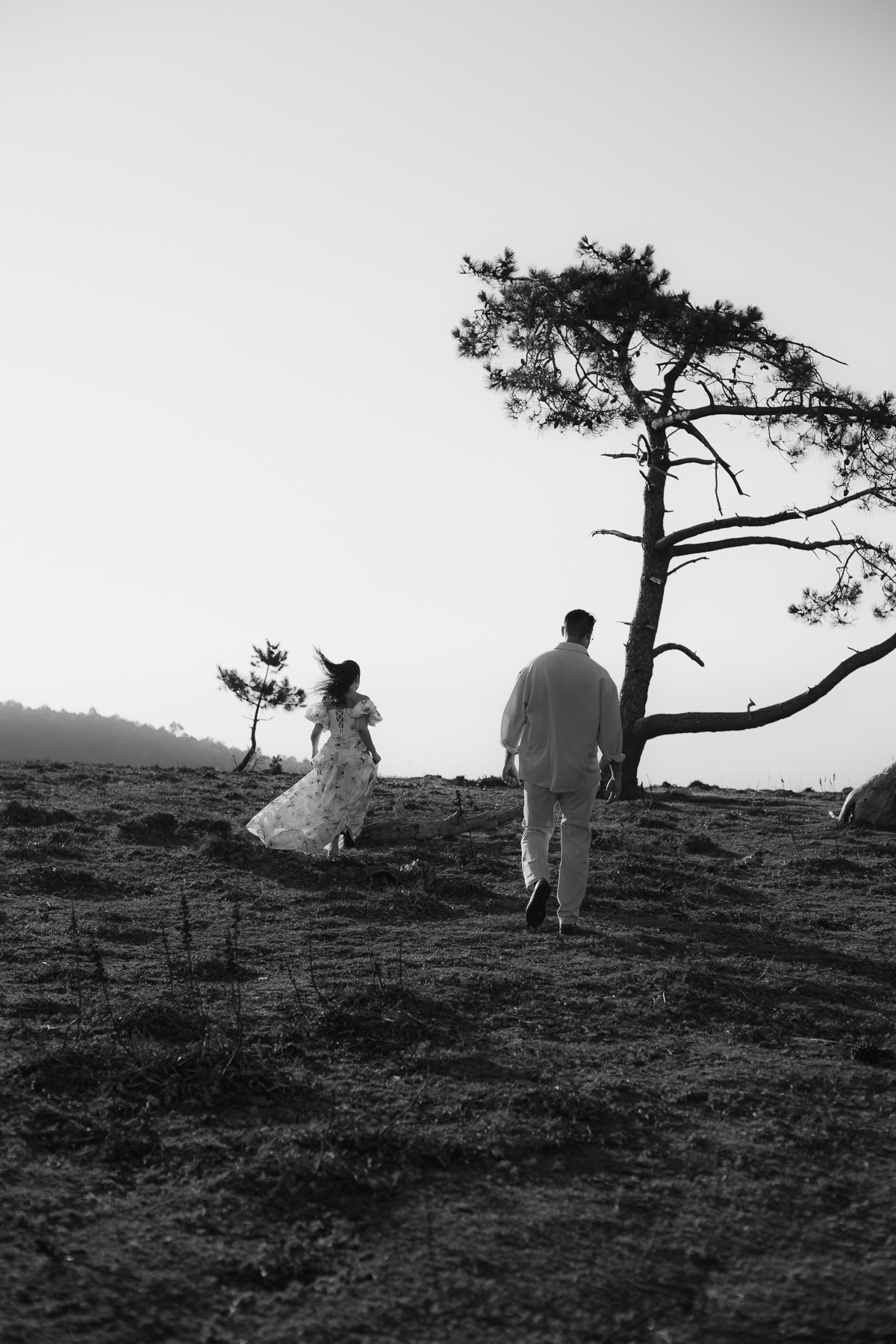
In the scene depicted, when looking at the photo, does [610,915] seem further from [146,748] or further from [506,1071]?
[146,748]

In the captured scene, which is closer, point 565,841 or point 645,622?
point 565,841

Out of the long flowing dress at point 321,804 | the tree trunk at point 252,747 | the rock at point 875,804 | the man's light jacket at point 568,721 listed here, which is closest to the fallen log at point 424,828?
the long flowing dress at point 321,804

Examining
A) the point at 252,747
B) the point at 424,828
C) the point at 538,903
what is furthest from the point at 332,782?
the point at 252,747

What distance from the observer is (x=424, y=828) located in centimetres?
1194

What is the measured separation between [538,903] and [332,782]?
3.44 meters

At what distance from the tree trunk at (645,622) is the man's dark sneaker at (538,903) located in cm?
882

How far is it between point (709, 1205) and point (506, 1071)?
1324 millimetres

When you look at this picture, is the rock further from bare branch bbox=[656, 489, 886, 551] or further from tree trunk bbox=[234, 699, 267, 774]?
tree trunk bbox=[234, 699, 267, 774]

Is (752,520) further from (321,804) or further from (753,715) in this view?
(321,804)

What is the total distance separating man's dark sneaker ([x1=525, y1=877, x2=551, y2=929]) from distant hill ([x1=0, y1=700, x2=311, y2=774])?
3616cm

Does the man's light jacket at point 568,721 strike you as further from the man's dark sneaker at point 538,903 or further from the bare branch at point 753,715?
the bare branch at point 753,715

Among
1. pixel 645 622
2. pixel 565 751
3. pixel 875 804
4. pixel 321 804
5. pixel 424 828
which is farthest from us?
pixel 645 622

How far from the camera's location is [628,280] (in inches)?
593

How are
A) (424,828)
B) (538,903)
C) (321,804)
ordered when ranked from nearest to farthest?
(538,903)
(321,804)
(424,828)
